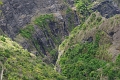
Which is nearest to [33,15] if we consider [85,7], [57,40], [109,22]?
[57,40]

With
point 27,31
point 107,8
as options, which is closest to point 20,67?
point 27,31

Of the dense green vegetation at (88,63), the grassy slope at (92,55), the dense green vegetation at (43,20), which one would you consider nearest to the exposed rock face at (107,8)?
the dense green vegetation at (43,20)

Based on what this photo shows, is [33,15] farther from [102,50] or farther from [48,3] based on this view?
[102,50]

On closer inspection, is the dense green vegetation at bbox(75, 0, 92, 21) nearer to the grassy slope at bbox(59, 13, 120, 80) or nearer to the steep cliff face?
the steep cliff face

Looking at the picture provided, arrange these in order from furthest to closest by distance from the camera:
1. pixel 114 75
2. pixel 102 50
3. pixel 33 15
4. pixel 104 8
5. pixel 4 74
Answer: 1. pixel 104 8
2. pixel 33 15
3. pixel 102 50
4. pixel 114 75
5. pixel 4 74

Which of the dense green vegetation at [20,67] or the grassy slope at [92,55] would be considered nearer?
the dense green vegetation at [20,67]

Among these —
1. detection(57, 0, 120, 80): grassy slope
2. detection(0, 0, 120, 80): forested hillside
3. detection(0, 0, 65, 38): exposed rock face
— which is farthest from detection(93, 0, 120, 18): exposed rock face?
detection(57, 0, 120, 80): grassy slope

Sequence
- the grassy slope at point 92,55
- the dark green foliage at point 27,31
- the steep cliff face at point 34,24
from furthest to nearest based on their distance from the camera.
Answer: the dark green foliage at point 27,31 < the steep cliff face at point 34,24 < the grassy slope at point 92,55

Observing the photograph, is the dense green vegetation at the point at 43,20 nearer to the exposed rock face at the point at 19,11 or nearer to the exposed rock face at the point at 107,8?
the exposed rock face at the point at 19,11
